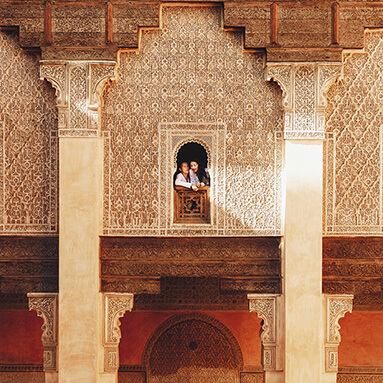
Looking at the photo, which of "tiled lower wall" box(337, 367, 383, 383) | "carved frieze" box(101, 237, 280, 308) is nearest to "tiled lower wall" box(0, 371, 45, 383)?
"carved frieze" box(101, 237, 280, 308)

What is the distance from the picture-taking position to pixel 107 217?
5.83 metres

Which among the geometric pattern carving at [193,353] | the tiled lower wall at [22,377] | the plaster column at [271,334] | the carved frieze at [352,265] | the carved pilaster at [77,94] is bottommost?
the tiled lower wall at [22,377]

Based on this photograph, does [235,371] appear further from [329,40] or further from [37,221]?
[329,40]

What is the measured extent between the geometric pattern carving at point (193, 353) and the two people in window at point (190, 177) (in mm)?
2062

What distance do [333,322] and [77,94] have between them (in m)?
3.39

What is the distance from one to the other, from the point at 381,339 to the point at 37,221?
4.46 metres

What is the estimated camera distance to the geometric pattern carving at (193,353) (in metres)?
7.16

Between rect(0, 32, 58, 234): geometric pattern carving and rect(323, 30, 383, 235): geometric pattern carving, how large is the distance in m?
2.81

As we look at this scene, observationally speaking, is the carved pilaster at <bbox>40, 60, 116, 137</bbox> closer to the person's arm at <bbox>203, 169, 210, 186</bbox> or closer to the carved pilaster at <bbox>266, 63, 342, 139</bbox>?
the person's arm at <bbox>203, 169, 210, 186</bbox>

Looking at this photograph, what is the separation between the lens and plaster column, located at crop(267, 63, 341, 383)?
5.62 meters

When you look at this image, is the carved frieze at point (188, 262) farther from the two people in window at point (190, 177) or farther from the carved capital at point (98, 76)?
the carved capital at point (98, 76)

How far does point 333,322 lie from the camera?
5.75m

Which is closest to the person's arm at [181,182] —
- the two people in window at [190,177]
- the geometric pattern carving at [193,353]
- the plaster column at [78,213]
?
the two people in window at [190,177]

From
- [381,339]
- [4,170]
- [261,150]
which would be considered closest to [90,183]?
[4,170]
